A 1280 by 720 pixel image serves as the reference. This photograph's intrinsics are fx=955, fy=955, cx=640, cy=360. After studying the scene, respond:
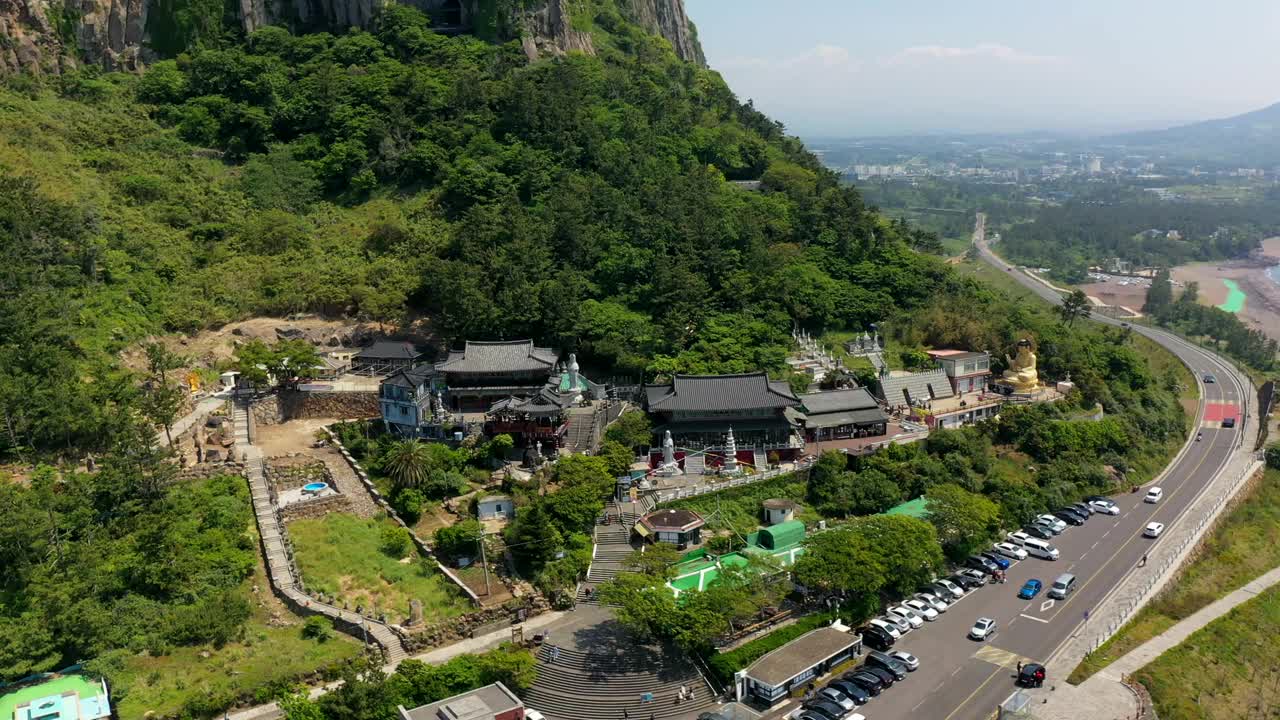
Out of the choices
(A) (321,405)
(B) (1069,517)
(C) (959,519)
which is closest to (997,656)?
(C) (959,519)

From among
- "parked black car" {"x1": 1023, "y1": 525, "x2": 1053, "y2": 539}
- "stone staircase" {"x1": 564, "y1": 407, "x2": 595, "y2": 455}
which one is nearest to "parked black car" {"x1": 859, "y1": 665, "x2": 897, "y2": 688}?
"parked black car" {"x1": 1023, "y1": 525, "x2": 1053, "y2": 539}

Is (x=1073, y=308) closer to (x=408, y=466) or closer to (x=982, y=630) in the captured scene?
(x=982, y=630)

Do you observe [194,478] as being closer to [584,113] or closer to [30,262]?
[30,262]

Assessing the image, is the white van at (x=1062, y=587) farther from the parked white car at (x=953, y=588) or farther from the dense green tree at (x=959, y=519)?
the parked white car at (x=953, y=588)

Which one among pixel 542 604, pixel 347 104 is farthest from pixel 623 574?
pixel 347 104

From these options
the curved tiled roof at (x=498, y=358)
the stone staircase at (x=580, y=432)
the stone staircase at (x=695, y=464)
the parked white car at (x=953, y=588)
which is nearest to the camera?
the parked white car at (x=953, y=588)

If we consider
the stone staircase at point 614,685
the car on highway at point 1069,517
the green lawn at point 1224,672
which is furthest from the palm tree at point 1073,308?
the stone staircase at point 614,685
